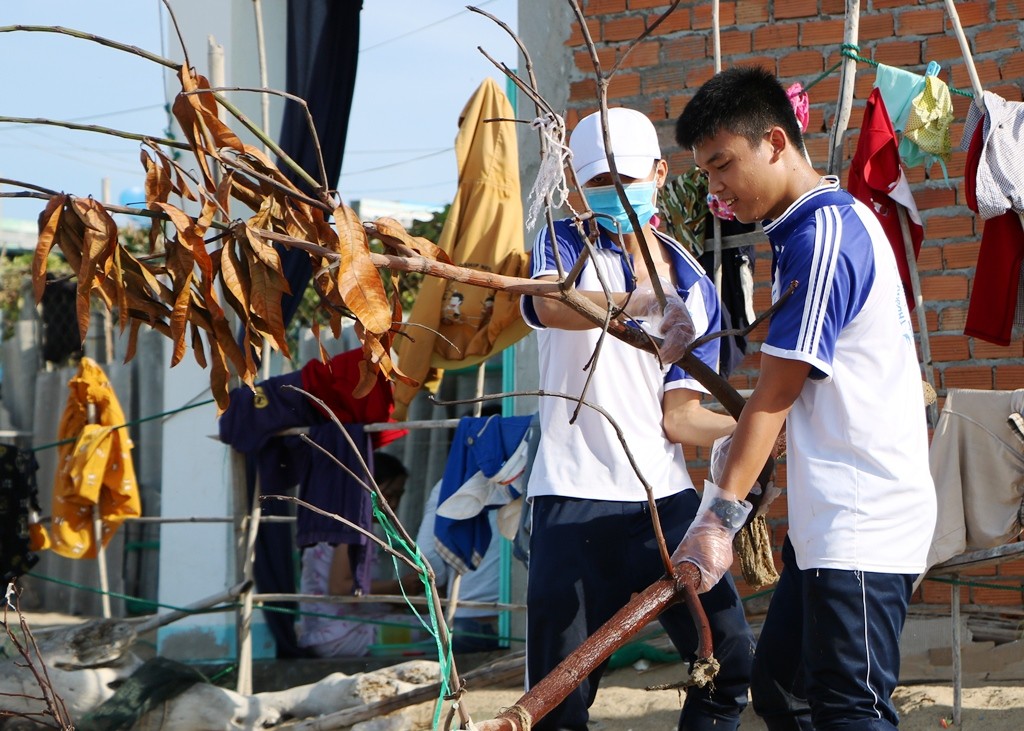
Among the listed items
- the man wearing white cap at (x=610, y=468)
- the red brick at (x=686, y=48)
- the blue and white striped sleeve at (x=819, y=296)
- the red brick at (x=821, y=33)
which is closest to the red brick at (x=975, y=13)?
the red brick at (x=821, y=33)

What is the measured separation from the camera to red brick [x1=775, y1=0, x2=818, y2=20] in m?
4.77

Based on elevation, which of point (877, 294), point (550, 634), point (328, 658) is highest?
point (877, 294)

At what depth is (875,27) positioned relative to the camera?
4.70m

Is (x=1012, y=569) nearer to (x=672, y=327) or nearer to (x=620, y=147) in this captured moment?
(x=620, y=147)

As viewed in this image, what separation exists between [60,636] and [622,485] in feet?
9.09

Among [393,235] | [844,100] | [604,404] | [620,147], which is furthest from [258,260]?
[844,100]

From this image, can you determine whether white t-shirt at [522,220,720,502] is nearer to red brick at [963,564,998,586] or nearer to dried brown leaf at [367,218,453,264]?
dried brown leaf at [367,218,453,264]

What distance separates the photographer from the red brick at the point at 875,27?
184 inches

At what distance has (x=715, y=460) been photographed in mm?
2670

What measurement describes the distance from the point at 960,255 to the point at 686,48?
1.33 m

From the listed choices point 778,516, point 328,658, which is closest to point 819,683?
point 778,516

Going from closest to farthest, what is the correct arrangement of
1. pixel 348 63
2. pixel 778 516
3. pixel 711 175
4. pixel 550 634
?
pixel 711 175
pixel 550 634
pixel 778 516
pixel 348 63

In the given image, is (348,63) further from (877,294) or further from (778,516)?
(877,294)

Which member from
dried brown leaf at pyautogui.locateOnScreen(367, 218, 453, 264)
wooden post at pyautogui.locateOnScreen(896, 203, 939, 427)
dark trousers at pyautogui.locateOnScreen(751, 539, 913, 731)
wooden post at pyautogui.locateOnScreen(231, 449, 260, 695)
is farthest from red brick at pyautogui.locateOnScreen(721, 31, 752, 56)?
dried brown leaf at pyautogui.locateOnScreen(367, 218, 453, 264)
